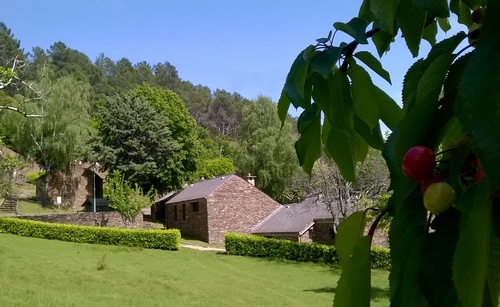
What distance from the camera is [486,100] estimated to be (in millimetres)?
342

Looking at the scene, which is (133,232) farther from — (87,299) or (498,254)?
(498,254)

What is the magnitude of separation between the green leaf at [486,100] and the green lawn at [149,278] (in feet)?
36.3

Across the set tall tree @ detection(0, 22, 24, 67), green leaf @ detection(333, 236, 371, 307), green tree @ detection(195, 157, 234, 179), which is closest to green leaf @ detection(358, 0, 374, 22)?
green leaf @ detection(333, 236, 371, 307)

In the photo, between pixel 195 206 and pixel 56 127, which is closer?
pixel 195 206

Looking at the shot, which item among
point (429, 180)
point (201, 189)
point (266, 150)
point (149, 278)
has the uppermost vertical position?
point (266, 150)

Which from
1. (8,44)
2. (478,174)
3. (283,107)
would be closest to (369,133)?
(283,107)

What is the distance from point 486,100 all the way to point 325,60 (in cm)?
39

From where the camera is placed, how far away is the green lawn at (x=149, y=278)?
37.4 ft

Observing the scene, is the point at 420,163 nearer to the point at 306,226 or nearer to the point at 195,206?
the point at 306,226

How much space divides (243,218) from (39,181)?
18.3 metres

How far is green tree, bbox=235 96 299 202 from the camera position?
37.0 metres

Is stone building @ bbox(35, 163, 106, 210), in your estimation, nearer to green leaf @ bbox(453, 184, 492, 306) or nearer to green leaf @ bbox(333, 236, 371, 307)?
green leaf @ bbox(333, 236, 371, 307)

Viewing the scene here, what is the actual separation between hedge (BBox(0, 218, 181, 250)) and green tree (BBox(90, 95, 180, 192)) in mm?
10142

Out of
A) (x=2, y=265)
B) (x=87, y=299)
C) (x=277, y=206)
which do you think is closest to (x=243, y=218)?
(x=277, y=206)
